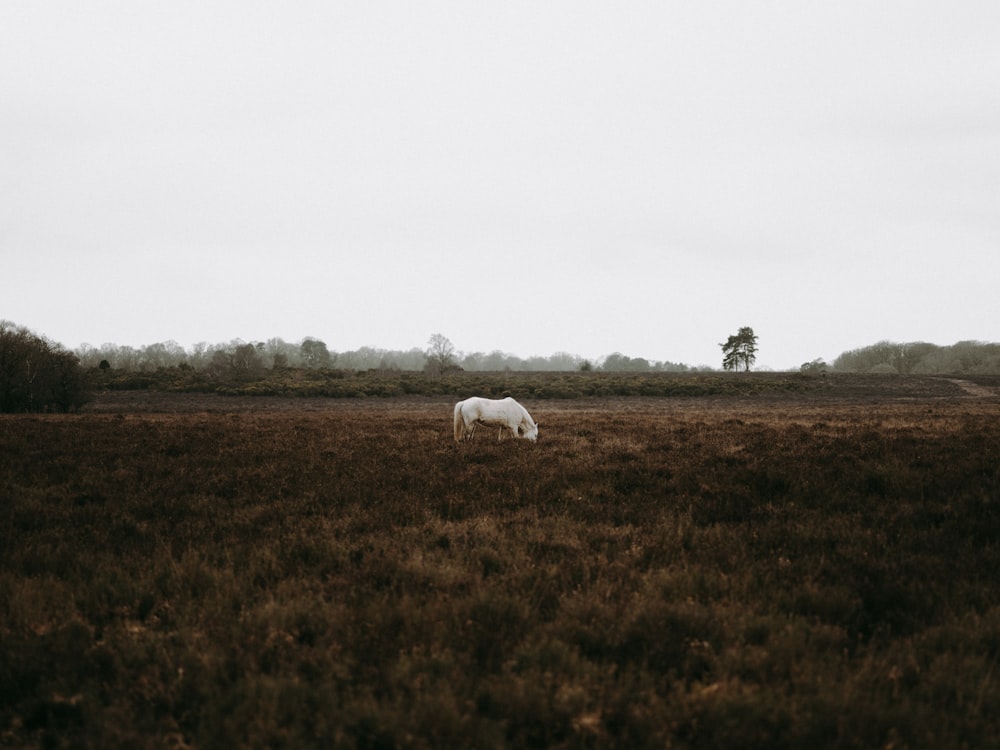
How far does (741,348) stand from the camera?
3679 inches

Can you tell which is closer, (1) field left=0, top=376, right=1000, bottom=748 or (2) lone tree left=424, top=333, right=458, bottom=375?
(1) field left=0, top=376, right=1000, bottom=748

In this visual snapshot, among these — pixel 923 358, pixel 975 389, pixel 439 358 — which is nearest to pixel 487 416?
pixel 975 389

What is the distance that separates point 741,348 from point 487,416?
90.5 meters

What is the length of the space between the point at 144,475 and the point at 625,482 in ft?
30.7

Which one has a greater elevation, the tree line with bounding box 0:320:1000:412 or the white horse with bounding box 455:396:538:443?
the tree line with bounding box 0:320:1000:412

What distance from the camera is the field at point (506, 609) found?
3.23 meters

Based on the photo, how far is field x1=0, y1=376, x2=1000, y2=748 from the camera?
10.6 ft

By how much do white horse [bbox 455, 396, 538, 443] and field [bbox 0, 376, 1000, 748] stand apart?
492cm

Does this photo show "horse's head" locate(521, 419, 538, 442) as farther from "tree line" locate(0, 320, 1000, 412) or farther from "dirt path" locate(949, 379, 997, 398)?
"dirt path" locate(949, 379, 997, 398)

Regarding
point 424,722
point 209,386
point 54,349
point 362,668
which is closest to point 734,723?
point 424,722

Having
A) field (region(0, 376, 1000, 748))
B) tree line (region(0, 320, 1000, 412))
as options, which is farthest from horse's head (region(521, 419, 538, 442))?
tree line (region(0, 320, 1000, 412))

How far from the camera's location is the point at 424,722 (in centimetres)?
317

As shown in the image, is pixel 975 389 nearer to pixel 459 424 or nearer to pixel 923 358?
pixel 459 424

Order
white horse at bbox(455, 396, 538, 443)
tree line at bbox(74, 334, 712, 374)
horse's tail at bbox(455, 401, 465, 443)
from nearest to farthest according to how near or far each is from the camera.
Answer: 1. horse's tail at bbox(455, 401, 465, 443)
2. white horse at bbox(455, 396, 538, 443)
3. tree line at bbox(74, 334, 712, 374)
